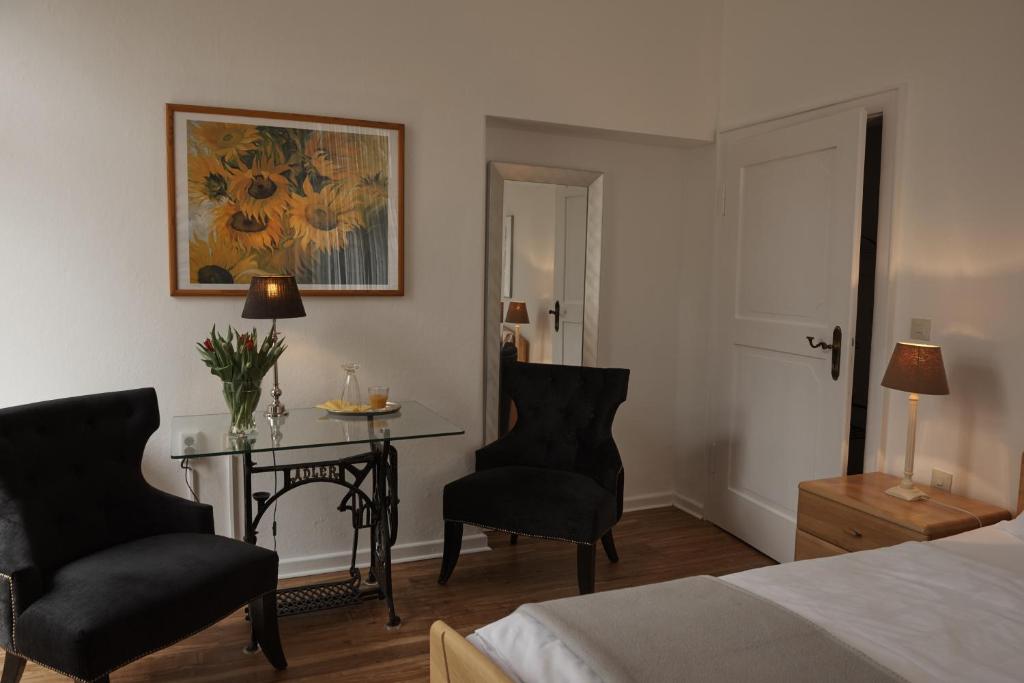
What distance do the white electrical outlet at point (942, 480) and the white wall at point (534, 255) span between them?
1.88 metres

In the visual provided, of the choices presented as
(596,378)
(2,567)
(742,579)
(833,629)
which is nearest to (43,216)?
(2,567)

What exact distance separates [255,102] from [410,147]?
673mm

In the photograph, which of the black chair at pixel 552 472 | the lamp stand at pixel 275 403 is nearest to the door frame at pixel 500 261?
the black chair at pixel 552 472

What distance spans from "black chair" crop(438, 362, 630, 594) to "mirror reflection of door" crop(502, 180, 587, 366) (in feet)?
1.49

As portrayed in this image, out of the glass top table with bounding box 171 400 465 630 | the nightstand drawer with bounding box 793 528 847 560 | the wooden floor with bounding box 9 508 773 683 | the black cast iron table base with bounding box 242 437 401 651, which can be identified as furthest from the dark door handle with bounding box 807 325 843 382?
the black cast iron table base with bounding box 242 437 401 651

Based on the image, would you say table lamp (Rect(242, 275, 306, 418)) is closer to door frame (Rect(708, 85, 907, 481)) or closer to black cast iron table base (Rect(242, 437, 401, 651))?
black cast iron table base (Rect(242, 437, 401, 651))

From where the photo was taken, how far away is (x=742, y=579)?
1.92m

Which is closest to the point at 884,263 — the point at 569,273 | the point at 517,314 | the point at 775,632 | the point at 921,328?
the point at 921,328

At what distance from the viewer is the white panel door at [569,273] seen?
402cm

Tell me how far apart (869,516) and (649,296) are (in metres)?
1.94

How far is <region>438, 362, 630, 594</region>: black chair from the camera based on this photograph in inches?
120

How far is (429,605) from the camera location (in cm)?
307

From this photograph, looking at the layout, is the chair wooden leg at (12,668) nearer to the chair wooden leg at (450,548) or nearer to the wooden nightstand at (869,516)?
the chair wooden leg at (450,548)

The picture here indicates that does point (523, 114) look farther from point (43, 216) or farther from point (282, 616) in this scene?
point (282, 616)
